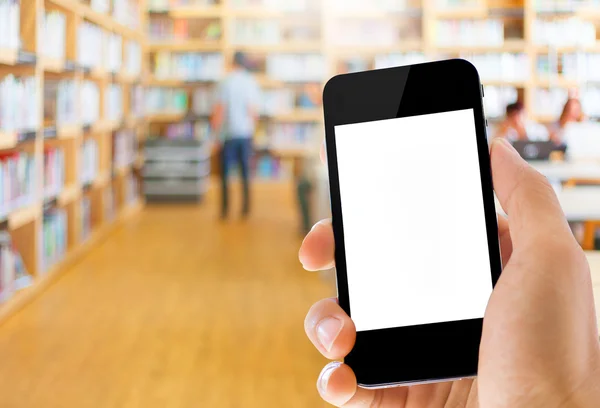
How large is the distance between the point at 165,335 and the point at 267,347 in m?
0.47

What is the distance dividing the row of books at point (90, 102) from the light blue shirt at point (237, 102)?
115 centimetres

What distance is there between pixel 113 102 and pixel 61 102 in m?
1.57

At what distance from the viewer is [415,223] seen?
937 mm

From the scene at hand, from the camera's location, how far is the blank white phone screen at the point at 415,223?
3.03 feet

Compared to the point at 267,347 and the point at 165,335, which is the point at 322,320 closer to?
the point at 267,347

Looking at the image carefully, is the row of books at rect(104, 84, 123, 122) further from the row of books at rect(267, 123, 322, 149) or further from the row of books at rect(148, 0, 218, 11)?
the row of books at rect(267, 123, 322, 149)

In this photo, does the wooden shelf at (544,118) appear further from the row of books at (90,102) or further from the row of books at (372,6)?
the row of books at (90,102)

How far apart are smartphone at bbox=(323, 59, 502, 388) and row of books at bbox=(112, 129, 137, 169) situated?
521cm

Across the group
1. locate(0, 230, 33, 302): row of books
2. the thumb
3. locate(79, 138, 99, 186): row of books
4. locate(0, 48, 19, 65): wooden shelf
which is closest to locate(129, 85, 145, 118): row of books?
locate(79, 138, 99, 186): row of books

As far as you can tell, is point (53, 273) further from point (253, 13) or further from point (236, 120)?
point (253, 13)

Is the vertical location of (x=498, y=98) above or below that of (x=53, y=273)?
above

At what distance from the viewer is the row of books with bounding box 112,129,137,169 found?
19.7 feet

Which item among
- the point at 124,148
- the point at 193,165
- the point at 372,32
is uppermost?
the point at 372,32

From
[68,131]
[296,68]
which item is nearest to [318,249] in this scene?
[68,131]
